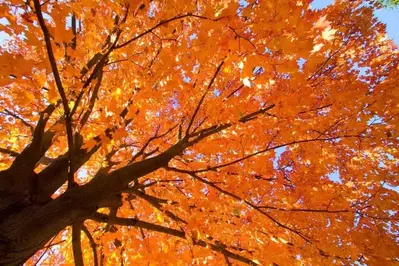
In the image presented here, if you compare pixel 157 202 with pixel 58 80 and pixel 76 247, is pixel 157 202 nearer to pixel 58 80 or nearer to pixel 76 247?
pixel 76 247

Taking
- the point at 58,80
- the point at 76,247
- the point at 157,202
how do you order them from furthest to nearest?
the point at 157,202 → the point at 76,247 → the point at 58,80

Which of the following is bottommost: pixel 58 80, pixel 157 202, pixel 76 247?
pixel 76 247

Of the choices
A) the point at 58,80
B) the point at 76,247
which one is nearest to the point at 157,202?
the point at 76,247

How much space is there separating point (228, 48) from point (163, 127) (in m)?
2.79

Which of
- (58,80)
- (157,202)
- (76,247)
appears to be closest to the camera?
(58,80)

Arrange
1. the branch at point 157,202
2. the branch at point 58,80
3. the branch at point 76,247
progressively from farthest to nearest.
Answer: the branch at point 157,202
the branch at point 76,247
the branch at point 58,80

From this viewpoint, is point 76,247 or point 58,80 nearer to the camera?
point 58,80

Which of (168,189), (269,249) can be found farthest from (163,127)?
(269,249)

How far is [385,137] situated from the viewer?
9.95 feet

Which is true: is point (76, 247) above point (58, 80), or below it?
below

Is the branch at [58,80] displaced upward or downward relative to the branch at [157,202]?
upward

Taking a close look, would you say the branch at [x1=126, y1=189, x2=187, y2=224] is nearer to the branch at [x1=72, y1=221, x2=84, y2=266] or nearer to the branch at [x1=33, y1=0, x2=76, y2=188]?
the branch at [x1=72, y1=221, x2=84, y2=266]

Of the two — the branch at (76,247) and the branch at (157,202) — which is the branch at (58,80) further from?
the branch at (157,202)

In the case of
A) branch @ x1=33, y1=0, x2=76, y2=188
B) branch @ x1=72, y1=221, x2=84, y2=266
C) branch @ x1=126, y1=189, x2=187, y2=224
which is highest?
branch @ x1=33, y1=0, x2=76, y2=188
